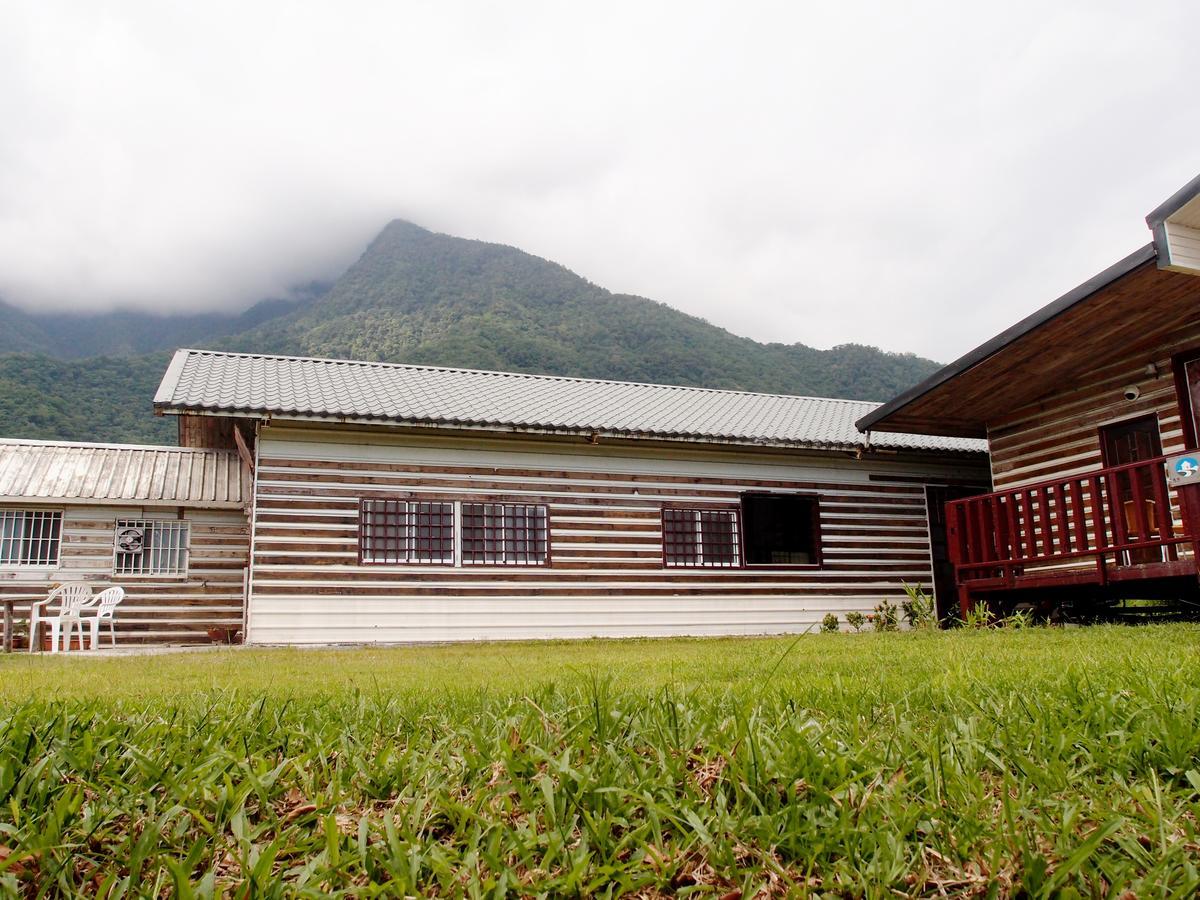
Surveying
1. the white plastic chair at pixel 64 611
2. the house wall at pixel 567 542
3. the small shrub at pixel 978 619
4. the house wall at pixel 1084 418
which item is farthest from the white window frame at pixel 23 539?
the house wall at pixel 1084 418

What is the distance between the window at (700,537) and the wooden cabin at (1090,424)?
3.08m

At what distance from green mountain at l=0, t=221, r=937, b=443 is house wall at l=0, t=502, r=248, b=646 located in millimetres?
17707

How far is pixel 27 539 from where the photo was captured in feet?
54.7

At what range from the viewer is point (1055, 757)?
2641 mm

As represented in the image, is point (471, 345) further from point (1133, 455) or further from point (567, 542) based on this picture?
point (1133, 455)

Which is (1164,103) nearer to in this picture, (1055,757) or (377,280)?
(1055,757)

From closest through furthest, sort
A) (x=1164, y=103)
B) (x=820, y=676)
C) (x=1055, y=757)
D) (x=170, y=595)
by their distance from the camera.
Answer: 1. (x=1055, y=757)
2. (x=820, y=676)
3. (x=170, y=595)
4. (x=1164, y=103)

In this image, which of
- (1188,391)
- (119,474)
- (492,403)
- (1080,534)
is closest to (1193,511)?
(1080,534)

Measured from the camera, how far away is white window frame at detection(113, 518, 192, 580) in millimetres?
16766

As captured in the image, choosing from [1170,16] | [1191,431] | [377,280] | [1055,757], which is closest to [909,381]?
[1170,16]

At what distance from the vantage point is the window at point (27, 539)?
1659cm

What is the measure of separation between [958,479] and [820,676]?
1434cm

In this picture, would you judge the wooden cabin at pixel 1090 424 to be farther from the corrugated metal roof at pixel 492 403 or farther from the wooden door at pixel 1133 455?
the corrugated metal roof at pixel 492 403

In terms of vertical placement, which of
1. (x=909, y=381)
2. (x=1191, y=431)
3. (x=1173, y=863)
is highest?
(x=909, y=381)
